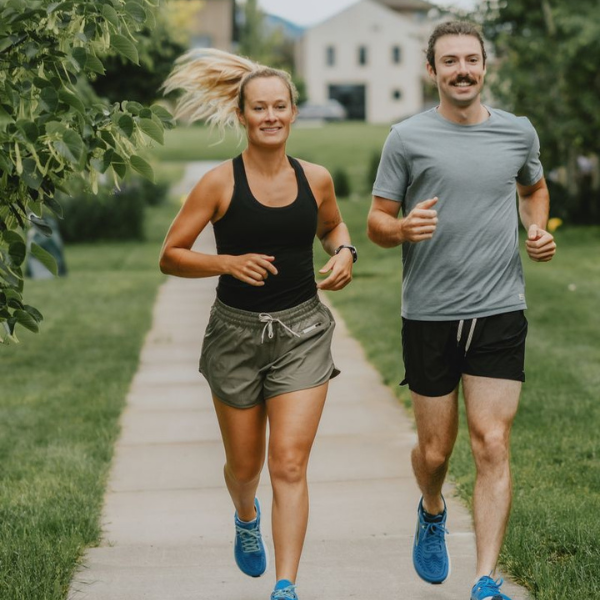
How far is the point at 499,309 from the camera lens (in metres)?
4.34

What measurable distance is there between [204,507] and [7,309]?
2256 mm

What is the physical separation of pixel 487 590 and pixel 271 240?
1469 millimetres

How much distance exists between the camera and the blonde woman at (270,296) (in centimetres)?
421

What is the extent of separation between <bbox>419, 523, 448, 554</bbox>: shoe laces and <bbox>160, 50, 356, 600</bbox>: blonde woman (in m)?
0.63

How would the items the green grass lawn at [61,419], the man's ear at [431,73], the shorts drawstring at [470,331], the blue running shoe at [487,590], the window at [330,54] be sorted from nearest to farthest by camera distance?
the blue running shoe at [487,590] < the shorts drawstring at [470,331] < the man's ear at [431,73] < the green grass lawn at [61,419] < the window at [330,54]

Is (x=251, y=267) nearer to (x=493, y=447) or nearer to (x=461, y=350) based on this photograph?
(x=461, y=350)

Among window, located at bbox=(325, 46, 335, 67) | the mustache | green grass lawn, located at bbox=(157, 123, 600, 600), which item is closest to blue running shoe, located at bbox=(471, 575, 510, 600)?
green grass lawn, located at bbox=(157, 123, 600, 600)

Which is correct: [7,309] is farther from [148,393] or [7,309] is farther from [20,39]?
[148,393]

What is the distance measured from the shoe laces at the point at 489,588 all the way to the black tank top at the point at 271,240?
1.21 metres

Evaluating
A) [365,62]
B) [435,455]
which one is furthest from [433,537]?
[365,62]

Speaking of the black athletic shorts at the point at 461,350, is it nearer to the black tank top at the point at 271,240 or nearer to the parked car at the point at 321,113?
the black tank top at the point at 271,240

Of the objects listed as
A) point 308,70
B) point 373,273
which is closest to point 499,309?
point 373,273

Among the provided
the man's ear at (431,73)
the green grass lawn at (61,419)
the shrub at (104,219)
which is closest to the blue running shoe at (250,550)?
the green grass lawn at (61,419)

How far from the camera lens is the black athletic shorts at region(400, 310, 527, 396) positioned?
4.34 metres
